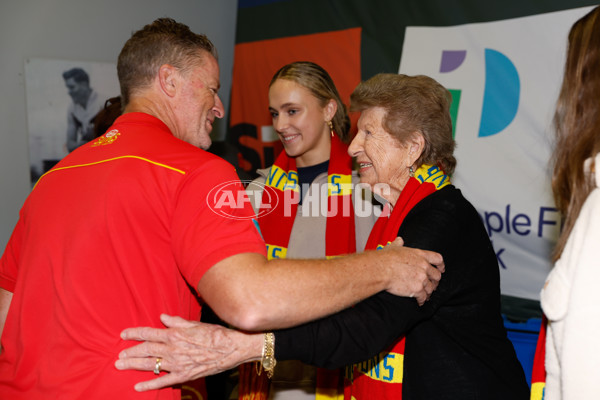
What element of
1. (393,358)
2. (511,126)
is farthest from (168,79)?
(511,126)

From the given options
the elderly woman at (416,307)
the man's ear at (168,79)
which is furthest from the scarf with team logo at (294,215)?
the man's ear at (168,79)

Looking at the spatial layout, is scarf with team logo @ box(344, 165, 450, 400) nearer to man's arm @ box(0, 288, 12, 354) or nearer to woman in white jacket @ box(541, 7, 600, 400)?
woman in white jacket @ box(541, 7, 600, 400)

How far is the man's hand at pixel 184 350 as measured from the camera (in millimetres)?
1119

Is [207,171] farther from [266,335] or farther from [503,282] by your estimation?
[503,282]

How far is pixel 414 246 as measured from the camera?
4.58 feet

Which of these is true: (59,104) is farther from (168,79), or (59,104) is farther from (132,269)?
(132,269)

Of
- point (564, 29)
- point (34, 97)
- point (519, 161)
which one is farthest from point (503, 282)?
point (34, 97)

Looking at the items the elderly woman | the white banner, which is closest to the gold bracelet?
the elderly woman

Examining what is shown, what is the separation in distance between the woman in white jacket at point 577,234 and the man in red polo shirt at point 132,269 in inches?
15.3

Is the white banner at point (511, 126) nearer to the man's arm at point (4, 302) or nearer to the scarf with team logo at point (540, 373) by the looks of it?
the scarf with team logo at point (540, 373)

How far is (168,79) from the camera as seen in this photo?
4.54ft

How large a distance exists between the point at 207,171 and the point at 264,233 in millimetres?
1384

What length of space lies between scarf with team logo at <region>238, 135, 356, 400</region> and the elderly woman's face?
0.53m

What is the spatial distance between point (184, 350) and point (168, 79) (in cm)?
71
